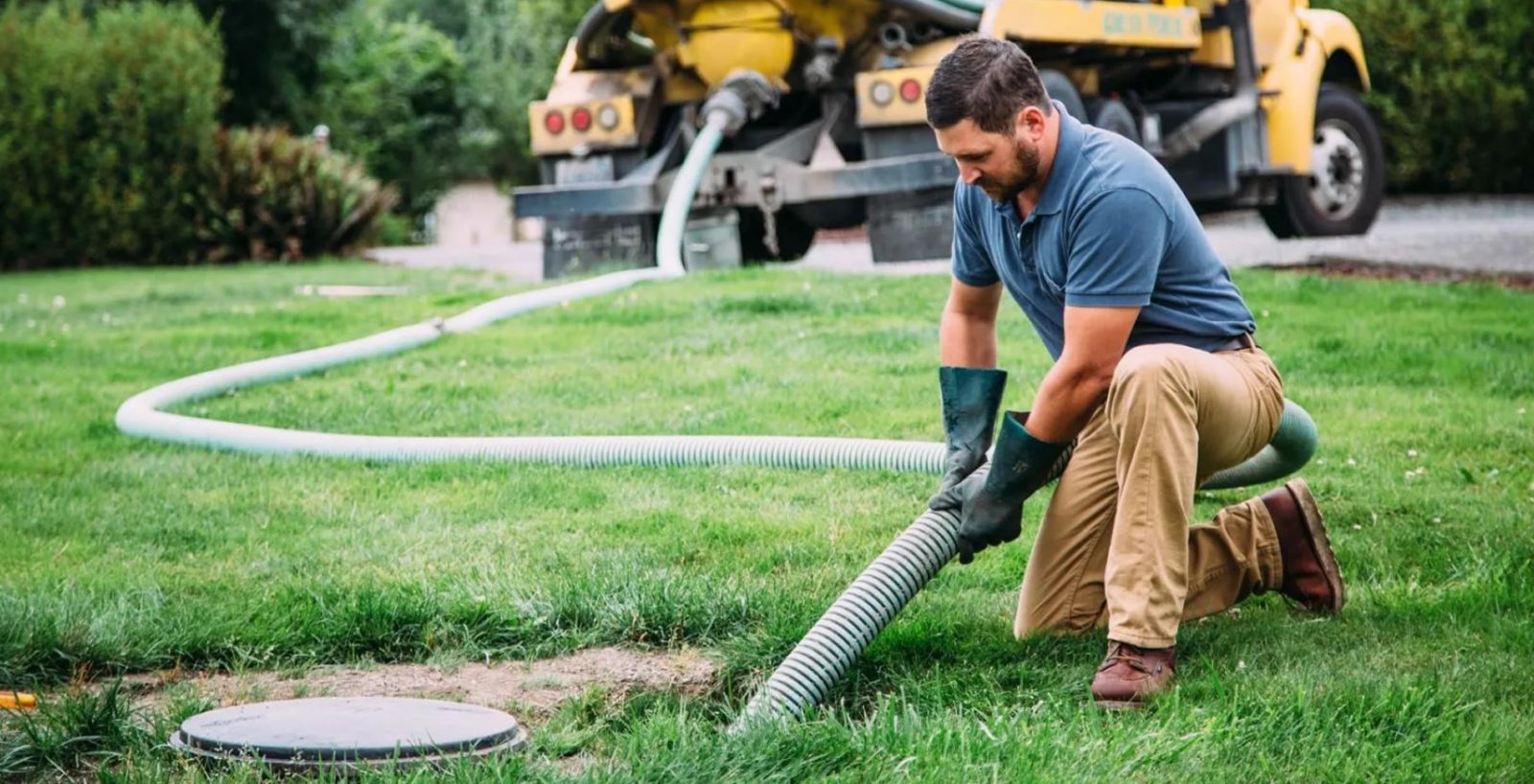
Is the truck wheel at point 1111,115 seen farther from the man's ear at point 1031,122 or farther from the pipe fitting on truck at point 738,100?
the man's ear at point 1031,122

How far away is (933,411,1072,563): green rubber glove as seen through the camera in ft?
12.4

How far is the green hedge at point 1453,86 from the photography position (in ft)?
69.2

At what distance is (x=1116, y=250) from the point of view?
3639 millimetres

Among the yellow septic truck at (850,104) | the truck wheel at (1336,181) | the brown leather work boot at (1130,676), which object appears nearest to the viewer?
the brown leather work boot at (1130,676)

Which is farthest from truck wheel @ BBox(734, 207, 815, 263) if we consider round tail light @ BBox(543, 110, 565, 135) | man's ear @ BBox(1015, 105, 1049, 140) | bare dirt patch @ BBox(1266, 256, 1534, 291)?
man's ear @ BBox(1015, 105, 1049, 140)

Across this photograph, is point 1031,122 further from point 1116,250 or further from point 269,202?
point 269,202

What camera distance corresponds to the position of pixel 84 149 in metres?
19.6

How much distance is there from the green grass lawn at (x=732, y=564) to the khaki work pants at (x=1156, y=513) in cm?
10

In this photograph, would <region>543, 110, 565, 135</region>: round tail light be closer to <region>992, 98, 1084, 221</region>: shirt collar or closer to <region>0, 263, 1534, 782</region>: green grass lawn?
<region>0, 263, 1534, 782</region>: green grass lawn

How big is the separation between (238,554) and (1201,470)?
255cm

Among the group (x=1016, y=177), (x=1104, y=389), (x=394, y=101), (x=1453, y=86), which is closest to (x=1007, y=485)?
(x=1104, y=389)

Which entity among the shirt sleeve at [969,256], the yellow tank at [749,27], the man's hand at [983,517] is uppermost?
the yellow tank at [749,27]

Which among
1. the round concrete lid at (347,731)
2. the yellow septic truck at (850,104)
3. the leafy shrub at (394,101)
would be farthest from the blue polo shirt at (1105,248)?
the leafy shrub at (394,101)

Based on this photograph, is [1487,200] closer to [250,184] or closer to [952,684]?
[250,184]
